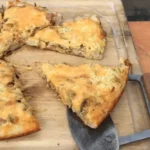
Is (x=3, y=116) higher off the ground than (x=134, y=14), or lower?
higher

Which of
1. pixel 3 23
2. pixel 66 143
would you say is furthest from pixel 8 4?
pixel 66 143

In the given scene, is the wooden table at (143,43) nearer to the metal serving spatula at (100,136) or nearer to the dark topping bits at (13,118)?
the metal serving spatula at (100,136)

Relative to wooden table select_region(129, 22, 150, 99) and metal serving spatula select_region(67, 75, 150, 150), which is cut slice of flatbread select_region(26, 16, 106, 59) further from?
metal serving spatula select_region(67, 75, 150, 150)

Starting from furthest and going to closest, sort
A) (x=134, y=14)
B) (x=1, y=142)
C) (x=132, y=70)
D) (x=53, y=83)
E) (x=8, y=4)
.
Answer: (x=134, y=14)
(x=8, y=4)
(x=132, y=70)
(x=53, y=83)
(x=1, y=142)

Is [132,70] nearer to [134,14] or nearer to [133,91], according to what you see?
[133,91]

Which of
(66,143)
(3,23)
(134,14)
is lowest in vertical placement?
(134,14)

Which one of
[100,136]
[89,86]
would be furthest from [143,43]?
[100,136]

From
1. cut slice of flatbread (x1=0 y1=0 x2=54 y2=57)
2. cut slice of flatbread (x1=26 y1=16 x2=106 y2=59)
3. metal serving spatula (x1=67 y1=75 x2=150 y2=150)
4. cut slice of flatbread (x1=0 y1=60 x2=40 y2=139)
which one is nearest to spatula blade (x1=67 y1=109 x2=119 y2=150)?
metal serving spatula (x1=67 y1=75 x2=150 y2=150)

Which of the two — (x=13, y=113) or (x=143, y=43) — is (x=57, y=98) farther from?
(x=143, y=43)
